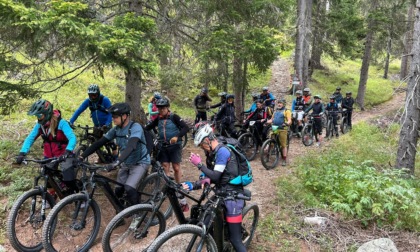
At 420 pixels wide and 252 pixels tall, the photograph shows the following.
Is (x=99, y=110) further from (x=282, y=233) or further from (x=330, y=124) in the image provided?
(x=330, y=124)

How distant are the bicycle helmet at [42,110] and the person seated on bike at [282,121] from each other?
6.84 meters

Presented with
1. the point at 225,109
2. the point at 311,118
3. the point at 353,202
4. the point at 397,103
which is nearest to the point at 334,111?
the point at 311,118

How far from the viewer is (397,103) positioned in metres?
26.6

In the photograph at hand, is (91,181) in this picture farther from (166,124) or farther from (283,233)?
(283,233)

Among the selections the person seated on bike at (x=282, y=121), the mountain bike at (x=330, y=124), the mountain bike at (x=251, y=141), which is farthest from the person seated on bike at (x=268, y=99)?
the mountain bike at (x=330, y=124)

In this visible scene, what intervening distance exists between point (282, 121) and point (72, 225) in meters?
7.03

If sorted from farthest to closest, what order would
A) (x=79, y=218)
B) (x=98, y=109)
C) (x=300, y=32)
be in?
(x=300, y=32), (x=98, y=109), (x=79, y=218)

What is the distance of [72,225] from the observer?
16.6 ft

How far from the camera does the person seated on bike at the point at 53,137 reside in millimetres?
5188

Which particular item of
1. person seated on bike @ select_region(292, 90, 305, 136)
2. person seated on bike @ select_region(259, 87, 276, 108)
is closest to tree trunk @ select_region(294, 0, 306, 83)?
person seated on bike @ select_region(292, 90, 305, 136)

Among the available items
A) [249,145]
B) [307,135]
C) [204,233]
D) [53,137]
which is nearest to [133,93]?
[53,137]

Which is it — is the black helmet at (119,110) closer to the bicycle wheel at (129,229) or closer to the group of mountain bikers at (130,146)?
the group of mountain bikers at (130,146)

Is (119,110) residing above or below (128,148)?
above

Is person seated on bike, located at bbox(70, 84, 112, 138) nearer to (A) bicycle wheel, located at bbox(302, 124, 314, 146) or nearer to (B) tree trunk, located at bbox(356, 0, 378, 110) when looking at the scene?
(A) bicycle wheel, located at bbox(302, 124, 314, 146)
